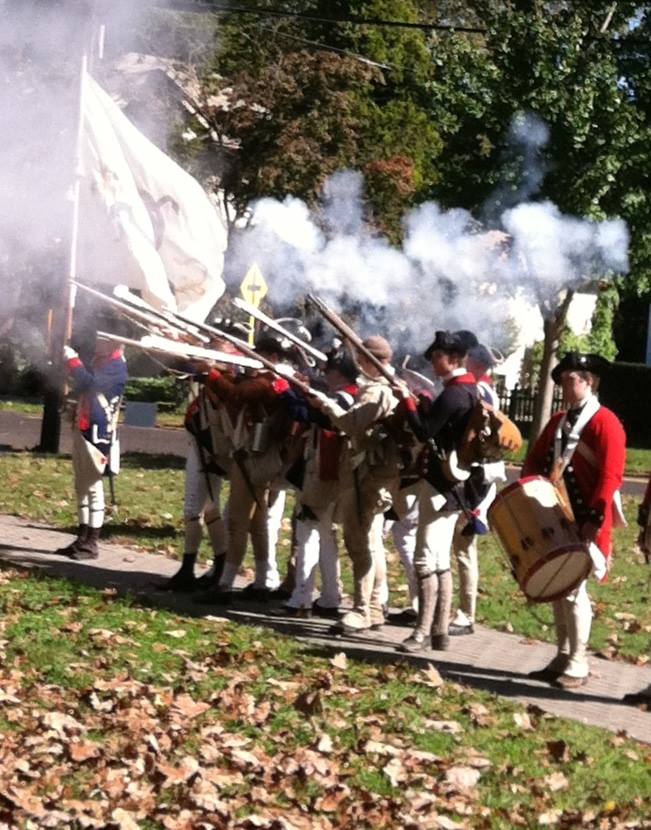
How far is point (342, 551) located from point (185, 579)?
3080 mm

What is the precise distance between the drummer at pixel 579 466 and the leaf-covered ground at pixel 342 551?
70 centimetres

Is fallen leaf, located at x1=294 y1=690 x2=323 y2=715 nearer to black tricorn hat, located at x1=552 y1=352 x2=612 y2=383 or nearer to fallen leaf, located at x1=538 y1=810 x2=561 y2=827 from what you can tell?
fallen leaf, located at x1=538 y1=810 x2=561 y2=827

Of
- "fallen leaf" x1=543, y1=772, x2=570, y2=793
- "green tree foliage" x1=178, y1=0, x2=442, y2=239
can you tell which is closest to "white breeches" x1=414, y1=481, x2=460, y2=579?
"fallen leaf" x1=543, y1=772, x2=570, y2=793

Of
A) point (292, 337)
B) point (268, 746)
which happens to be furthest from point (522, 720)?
point (292, 337)

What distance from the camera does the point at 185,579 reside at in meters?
12.7

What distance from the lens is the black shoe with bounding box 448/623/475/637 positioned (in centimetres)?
1162

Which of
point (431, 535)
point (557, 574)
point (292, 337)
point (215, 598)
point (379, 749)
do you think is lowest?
point (379, 749)

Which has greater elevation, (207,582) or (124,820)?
(207,582)

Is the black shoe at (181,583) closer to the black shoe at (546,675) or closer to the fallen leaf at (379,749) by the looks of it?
the black shoe at (546,675)

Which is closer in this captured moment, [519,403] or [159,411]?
[519,403]

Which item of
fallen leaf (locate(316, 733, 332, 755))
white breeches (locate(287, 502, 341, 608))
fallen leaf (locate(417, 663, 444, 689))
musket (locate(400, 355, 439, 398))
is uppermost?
musket (locate(400, 355, 439, 398))

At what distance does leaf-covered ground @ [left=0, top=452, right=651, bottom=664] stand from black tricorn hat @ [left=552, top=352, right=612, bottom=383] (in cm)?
154

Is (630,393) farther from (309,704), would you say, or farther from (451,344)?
(309,704)

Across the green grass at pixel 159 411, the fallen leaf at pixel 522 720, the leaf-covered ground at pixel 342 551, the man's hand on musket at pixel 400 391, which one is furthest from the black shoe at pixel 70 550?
the green grass at pixel 159 411
